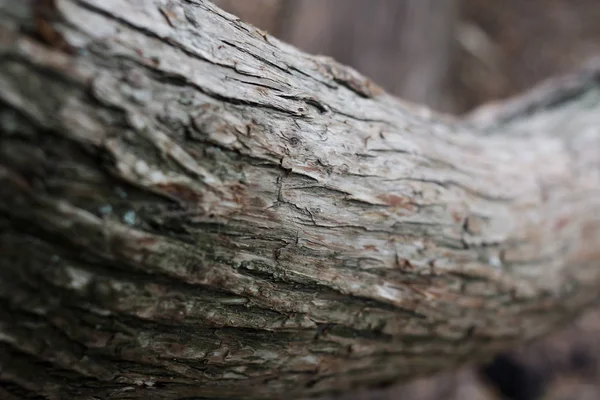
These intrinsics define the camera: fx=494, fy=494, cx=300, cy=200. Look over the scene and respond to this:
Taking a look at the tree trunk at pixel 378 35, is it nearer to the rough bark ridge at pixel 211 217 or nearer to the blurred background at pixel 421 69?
the blurred background at pixel 421 69

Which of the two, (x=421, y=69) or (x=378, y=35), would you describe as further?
(x=421, y=69)

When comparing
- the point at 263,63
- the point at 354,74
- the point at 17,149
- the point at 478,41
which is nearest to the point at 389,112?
the point at 354,74

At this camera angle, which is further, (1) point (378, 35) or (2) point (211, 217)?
(1) point (378, 35)

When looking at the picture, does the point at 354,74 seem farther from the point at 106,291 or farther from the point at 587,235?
the point at 587,235

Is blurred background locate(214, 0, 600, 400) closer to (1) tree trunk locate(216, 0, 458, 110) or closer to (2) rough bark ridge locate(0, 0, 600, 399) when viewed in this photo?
(1) tree trunk locate(216, 0, 458, 110)

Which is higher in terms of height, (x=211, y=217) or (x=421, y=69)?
(x=421, y=69)

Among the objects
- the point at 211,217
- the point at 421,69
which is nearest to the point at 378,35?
the point at 421,69

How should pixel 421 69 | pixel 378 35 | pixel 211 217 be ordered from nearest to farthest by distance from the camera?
pixel 211 217, pixel 378 35, pixel 421 69

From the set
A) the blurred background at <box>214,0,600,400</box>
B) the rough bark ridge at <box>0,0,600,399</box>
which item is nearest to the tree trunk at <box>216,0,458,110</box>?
the blurred background at <box>214,0,600,400</box>

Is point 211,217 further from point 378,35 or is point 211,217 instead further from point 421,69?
point 421,69

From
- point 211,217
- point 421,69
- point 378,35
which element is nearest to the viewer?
point 211,217
